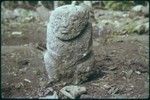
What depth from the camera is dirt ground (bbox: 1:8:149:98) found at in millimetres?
6891

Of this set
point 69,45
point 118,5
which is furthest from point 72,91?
point 118,5

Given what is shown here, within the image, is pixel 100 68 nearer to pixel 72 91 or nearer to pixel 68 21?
pixel 72 91

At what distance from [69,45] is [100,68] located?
4.13ft

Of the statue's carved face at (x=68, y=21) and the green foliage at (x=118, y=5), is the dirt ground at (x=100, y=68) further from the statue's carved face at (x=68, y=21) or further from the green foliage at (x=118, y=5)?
the green foliage at (x=118, y=5)

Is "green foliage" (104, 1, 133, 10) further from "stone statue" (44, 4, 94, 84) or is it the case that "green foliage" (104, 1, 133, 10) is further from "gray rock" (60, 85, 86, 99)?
"gray rock" (60, 85, 86, 99)

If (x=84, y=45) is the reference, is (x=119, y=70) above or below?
below

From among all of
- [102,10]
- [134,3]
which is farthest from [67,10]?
[134,3]

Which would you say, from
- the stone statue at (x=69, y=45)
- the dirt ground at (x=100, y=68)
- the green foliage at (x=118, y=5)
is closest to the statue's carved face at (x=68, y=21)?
the stone statue at (x=69, y=45)

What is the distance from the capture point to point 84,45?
22.5ft

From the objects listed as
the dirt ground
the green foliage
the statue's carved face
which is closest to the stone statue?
the statue's carved face

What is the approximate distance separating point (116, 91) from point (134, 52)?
2.53m

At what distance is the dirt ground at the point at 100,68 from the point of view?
6.89 metres

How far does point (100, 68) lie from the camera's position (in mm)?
7816

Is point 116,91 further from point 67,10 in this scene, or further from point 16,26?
point 16,26
